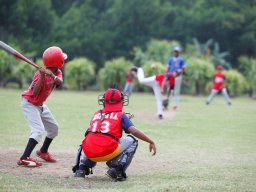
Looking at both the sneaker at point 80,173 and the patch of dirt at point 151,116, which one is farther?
the patch of dirt at point 151,116

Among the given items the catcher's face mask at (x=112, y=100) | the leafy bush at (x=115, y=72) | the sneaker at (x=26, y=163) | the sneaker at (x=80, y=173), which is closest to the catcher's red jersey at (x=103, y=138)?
the catcher's face mask at (x=112, y=100)

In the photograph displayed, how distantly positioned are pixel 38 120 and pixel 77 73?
27.7 metres

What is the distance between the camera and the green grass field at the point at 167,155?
6871 mm

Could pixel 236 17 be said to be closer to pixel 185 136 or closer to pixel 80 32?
pixel 80 32

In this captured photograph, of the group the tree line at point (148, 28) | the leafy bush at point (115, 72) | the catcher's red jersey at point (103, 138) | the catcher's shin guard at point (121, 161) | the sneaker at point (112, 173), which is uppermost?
the tree line at point (148, 28)

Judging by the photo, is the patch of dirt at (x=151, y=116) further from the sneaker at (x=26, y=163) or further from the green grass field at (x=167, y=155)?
the sneaker at (x=26, y=163)

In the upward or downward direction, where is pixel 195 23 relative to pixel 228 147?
upward

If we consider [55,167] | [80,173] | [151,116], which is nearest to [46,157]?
[55,167]

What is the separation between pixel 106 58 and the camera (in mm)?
54750

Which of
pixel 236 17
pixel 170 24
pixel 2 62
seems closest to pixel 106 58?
pixel 170 24

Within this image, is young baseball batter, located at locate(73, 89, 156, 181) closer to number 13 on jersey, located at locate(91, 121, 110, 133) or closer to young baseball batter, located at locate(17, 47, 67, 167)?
number 13 on jersey, located at locate(91, 121, 110, 133)

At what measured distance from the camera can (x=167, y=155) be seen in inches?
386

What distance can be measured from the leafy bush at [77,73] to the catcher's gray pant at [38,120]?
87.9ft

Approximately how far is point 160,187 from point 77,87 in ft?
99.9
